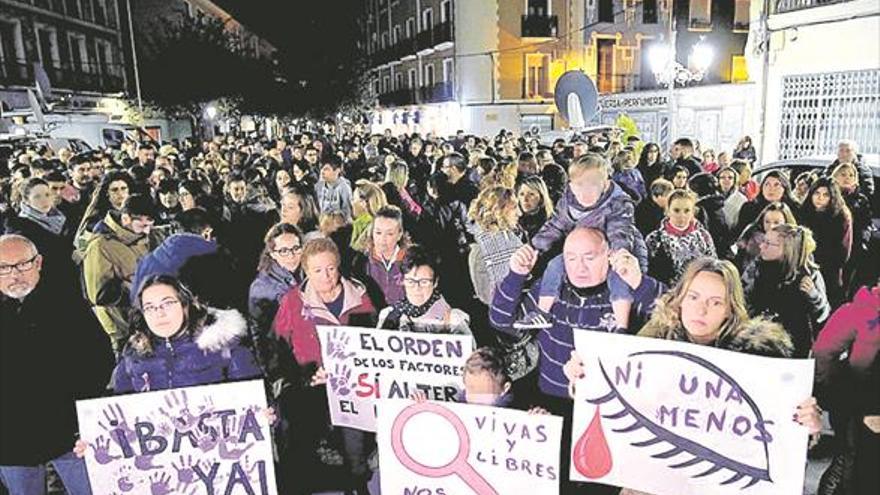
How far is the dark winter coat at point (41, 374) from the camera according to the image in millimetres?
3510

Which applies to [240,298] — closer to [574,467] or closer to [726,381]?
[574,467]

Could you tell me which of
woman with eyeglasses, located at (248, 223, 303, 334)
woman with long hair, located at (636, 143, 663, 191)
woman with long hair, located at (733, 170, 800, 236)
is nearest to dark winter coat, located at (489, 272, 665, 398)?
woman with eyeglasses, located at (248, 223, 303, 334)

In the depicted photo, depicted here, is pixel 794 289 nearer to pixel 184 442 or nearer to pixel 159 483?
pixel 184 442

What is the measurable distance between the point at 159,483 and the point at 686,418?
2.54 m

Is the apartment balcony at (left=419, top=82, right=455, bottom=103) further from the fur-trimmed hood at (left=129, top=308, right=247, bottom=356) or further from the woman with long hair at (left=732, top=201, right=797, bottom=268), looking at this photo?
the fur-trimmed hood at (left=129, top=308, right=247, bottom=356)

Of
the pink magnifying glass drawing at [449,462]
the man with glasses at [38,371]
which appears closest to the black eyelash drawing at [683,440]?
the pink magnifying glass drawing at [449,462]

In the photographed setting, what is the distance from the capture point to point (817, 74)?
517 inches

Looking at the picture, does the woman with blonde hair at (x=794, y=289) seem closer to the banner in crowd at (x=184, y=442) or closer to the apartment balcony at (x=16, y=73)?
the banner in crowd at (x=184, y=442)

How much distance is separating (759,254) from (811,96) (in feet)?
33.7

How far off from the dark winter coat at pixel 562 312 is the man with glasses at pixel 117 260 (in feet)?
9.77

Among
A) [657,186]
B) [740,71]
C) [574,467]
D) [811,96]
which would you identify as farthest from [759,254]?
[740,71]

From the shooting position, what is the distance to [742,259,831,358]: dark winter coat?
4555 mm

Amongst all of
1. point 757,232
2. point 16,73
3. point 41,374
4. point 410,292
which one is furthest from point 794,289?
point 16,73

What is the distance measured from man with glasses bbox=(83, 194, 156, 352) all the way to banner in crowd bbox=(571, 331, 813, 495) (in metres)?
3.61
